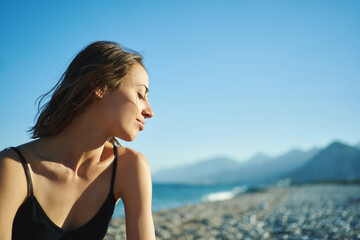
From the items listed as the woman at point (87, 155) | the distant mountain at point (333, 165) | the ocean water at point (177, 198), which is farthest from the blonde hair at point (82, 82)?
the distant mountain at point (333, 165)

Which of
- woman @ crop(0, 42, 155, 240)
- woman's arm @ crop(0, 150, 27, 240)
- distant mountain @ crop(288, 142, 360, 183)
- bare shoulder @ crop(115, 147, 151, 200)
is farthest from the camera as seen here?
distant mountain @ crop(288, 142, 360, 183)

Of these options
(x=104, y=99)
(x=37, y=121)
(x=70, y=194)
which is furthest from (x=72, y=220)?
(x=104, y=99)

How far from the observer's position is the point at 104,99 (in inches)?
81.6

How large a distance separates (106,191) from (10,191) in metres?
0.72

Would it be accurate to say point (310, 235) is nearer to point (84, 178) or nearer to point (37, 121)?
point (84, 178)

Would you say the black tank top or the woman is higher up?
the woman

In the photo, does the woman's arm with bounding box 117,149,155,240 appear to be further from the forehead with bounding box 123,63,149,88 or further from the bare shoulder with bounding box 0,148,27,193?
the bare shoulder with bounding box 0,148,27,193

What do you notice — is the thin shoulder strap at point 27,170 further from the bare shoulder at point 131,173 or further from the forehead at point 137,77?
the forehead at point 137,77

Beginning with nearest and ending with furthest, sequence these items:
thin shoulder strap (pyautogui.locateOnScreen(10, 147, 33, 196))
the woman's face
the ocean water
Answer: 1. thin shoulder strap (pyautogui.locateOnScreen(10, 147, 33, 196))
2. the woman's face
3. the ocean water

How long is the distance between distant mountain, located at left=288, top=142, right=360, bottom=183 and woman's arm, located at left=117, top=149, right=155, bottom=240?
380ft

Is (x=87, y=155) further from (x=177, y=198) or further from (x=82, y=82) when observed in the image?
(x=177, y=198)

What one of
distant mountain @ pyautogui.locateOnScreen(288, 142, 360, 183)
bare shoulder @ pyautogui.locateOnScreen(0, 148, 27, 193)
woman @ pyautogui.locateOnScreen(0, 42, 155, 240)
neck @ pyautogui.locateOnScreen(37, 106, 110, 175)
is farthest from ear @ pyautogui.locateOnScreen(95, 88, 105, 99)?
distant mountain @ pyautogui.locateOnScreen(288, 142, 360, 183)

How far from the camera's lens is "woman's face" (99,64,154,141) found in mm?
2053

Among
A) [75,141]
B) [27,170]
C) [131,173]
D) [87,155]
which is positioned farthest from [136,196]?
[27,170]
